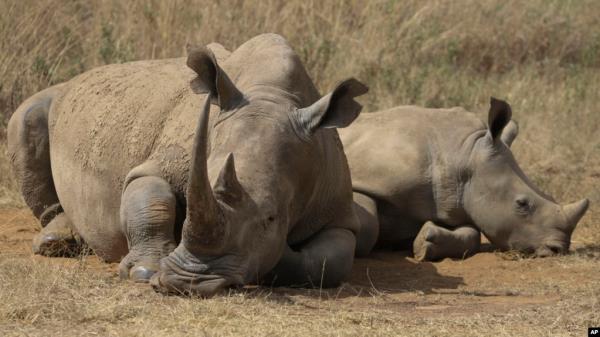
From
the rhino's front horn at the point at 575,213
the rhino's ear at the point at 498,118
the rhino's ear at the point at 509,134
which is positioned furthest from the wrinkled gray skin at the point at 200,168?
the rhino's ear at the point at 509,134

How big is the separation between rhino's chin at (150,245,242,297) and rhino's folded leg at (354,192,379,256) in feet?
8.11

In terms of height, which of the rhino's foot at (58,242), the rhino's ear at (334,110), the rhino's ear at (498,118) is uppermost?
the rhino's ear at (334,110)

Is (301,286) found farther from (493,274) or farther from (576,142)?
(576,142)

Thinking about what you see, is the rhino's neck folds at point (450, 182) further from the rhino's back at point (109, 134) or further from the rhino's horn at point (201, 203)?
the rhino's horn at point (201, 203)

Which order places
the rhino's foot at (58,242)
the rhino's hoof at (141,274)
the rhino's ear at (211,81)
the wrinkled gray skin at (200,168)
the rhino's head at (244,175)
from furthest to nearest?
1. the rhino's foot at (58,242)
2. the rhino's ear at (211,81)
3. the rhino's hoof at (141,274)
4. the wrinkled gray skin at (200,168)
5. the rhino's head at (244,175)

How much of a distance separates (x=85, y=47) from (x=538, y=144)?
4.77 m

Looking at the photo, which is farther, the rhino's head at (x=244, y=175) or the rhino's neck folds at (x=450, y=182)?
the rhino's neck folds at (x=450, y=182)

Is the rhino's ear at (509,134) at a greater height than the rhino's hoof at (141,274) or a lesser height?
greater

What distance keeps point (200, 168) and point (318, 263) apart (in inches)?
60.9

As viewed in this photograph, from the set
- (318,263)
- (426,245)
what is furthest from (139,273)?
(426,245)

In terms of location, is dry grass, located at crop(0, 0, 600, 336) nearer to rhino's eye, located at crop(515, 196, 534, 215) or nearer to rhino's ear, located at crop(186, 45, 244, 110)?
rhino's eye, located at crop(515, 196, 534, 215)

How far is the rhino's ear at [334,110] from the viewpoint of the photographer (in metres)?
6.77

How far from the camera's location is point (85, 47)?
41.7 ft

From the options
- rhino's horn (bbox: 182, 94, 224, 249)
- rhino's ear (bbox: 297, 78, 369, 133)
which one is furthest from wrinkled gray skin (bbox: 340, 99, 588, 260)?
rhino's horn (bbox: 182, 94, 224, 249)
